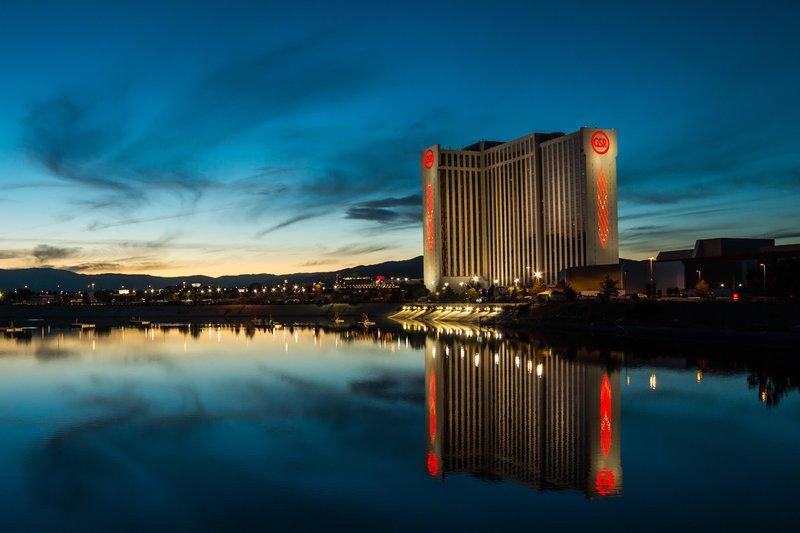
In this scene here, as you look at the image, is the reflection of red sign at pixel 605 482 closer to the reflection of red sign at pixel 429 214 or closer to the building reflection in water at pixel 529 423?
the building reflection in water at pixel 529 423

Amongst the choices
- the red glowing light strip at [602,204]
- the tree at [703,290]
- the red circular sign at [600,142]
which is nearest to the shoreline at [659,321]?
the tree at [703,290]

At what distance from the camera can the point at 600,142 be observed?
4719 inches

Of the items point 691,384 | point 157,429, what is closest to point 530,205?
point 691,384

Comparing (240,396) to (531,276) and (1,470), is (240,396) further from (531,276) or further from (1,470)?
(531,276)

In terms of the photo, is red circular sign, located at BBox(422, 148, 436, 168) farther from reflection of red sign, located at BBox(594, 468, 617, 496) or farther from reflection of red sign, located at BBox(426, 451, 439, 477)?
reflection of red sign, located at BBox(594, 468, 617, 496)

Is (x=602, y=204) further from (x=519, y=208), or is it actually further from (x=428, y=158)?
(x=428, y=158)

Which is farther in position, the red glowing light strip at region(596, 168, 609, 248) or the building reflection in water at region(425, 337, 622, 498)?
the red glowing light strip at region(596, 168, 609, 248)

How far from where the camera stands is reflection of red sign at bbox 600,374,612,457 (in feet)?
64.3

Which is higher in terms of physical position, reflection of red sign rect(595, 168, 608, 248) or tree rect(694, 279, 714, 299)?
reflection of red sign rect(595, 168, 608, 248)

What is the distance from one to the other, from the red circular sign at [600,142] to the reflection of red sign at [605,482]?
109415 millimetres

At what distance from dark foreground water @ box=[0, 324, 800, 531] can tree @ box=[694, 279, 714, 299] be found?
114ft

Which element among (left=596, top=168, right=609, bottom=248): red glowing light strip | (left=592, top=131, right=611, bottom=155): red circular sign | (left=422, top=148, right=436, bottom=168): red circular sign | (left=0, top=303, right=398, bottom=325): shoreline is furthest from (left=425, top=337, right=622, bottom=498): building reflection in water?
(left=422, top=148, right=436, bottom=168): red circular sign

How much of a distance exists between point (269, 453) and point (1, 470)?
6.61 meters

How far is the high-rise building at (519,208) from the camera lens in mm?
120250
